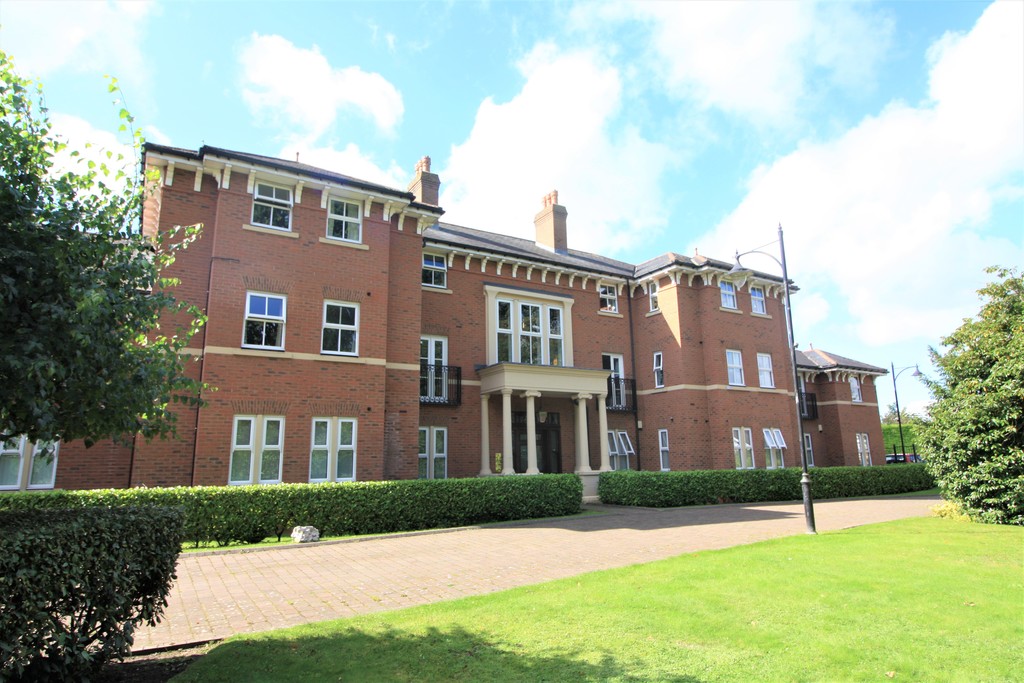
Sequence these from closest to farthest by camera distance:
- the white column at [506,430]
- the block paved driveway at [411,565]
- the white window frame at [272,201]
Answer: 1. the block paved driveway at [411,565]
2. the white window frame at [272,201]
3. the white column at [506,430]

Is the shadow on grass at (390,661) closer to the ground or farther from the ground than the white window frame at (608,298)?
closer to the ground

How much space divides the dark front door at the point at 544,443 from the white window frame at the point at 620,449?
2.56 m

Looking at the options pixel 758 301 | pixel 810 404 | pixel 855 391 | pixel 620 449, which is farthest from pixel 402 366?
pixel 855 391

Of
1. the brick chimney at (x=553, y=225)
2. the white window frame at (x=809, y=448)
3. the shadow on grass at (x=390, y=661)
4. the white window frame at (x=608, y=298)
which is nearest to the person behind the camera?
the shadow on grass at (x=390, y=661)

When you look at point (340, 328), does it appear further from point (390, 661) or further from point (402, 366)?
point (390, 661)

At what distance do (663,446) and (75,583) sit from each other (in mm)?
20524

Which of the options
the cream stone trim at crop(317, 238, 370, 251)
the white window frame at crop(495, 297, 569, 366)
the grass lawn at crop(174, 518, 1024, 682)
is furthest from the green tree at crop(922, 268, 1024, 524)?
the cream stone trim at crop(317, 238, 370, 251)

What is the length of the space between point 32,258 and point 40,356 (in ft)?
2.72

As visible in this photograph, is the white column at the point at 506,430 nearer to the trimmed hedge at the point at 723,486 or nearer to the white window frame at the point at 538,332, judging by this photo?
the white window frame at the point at 538,332

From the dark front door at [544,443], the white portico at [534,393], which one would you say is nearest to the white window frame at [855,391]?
the white portico at [534,393]

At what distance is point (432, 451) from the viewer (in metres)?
18.3

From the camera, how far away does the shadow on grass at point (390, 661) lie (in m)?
4.51

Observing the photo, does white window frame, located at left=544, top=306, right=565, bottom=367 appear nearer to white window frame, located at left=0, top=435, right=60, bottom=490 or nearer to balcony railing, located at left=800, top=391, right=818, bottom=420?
white window frame, located at left=0, top=435, right=60, bottom=490

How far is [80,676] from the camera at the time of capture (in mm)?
4289
